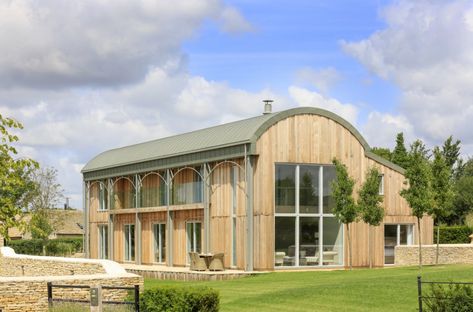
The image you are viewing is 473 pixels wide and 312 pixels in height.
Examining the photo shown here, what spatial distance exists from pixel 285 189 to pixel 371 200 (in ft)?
11.2

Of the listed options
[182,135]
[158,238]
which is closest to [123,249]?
[158,238]

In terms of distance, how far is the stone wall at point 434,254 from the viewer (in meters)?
35.6

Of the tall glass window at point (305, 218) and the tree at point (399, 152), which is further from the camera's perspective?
the tree at point (399, 152)

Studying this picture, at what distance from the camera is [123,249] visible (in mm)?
44469

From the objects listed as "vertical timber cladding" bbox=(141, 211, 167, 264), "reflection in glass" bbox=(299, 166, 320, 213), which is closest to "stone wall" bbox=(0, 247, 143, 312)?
"reflection in glass" bbox=(299, 166, 320, 213)

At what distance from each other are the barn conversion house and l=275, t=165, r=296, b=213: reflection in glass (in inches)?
1.6

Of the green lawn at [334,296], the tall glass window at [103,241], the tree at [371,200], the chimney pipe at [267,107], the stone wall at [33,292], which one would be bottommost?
the tall glass window at [103,241]

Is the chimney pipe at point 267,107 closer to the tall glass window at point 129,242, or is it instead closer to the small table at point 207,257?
the small table at point 207,257

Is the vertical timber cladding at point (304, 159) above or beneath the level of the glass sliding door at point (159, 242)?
above

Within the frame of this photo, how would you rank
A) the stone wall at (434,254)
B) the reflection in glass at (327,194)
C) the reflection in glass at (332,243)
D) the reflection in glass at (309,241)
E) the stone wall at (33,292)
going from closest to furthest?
the stone wall at (33,292), the reflection in glass at (309,241), the reflection in glass at (327,194), the reflection in glass at (332,243), the stone wall at (434,254)

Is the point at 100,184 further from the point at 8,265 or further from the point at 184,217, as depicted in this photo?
the point at 8,265

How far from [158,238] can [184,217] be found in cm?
320

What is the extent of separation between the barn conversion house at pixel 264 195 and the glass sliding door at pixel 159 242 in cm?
5

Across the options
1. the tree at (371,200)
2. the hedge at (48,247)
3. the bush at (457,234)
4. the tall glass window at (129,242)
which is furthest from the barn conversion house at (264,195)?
the hedge at (48,247)
